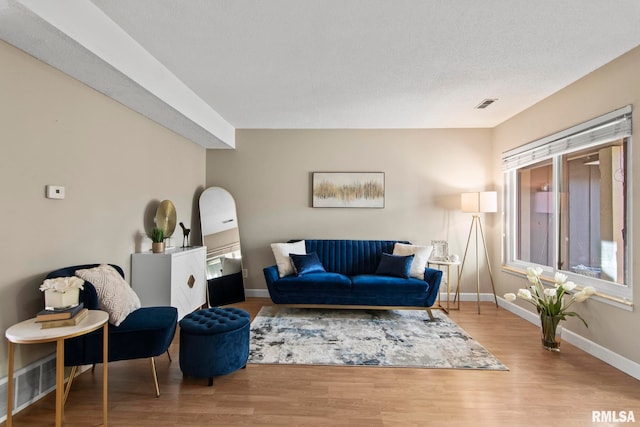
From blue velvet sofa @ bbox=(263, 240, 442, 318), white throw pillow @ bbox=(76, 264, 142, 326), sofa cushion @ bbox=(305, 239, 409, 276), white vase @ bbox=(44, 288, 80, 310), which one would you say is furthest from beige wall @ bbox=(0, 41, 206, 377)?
sofa cushion @ bbox=(305, 239, 409, 276)

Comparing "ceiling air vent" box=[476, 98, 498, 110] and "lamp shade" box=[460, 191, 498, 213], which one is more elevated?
"ceiling air vent" box=[476, 98, 498, 110]

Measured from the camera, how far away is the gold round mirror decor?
3.36m

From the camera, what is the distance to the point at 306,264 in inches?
158

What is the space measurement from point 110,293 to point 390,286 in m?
2.81

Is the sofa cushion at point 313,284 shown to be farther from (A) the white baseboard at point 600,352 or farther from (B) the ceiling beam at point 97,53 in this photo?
(A) the white baseboard at point 600,352

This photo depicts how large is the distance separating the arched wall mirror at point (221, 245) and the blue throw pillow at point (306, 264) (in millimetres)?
1047

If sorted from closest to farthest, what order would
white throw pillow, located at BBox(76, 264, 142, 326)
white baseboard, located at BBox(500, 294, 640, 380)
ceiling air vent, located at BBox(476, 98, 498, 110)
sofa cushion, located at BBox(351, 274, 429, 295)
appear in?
white throw pillow, located at BBox(76, 264, 142, 326) → white baseboard, located at BBox(500, 294, 640, 380) → ceiling air vent, located at BBox(476, 98, 498, 110) → sofa cushion, located at BBox(351, 274, 429, 295)

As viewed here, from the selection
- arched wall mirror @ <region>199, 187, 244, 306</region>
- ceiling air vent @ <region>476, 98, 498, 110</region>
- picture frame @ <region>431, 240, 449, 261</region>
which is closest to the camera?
ceiling air vent @ <region>476, 98, 498, 110</region>

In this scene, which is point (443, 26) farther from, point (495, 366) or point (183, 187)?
point (183, 187)

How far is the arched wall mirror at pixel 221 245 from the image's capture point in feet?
14.3

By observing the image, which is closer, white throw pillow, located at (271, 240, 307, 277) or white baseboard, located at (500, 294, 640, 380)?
white baseboard, located at (500, 294, 640, 380)

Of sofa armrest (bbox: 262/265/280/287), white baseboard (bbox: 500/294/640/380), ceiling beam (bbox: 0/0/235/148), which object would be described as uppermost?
ceiling beam (bbox: 0/0/235/148)

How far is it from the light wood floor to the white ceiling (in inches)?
92.5

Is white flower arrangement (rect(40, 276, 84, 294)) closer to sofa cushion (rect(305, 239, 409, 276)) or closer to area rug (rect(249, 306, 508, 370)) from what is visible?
area rug (rect(249, 306, 508, 370))
